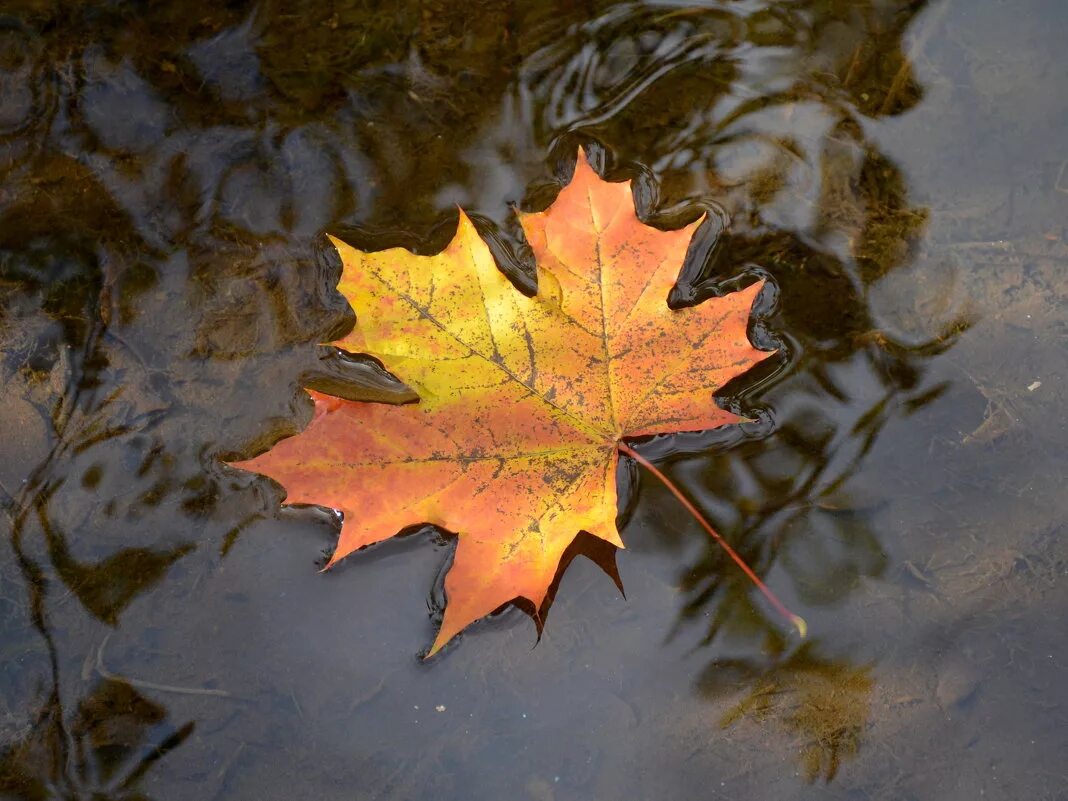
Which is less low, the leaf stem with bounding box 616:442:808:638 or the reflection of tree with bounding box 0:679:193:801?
the leaf stem with bounding box 616:442:808:638

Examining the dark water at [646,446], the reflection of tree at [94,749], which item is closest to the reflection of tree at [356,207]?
the dark water at [646,446]

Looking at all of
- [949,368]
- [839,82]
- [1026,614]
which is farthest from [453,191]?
[1026,614]

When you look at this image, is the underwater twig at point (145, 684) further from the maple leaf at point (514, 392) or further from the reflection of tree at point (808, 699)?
the reflection of tree at point (808, 699)

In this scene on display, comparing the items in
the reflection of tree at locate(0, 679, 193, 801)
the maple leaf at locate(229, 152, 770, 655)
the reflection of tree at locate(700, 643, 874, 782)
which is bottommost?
the reflection of tree at locate(0, 679, 193, 801)

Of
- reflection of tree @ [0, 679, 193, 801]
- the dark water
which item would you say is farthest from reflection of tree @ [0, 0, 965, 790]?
reflection of tree @ [0, 679, 193, 801]

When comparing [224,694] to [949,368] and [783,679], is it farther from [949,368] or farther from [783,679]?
[949,368]

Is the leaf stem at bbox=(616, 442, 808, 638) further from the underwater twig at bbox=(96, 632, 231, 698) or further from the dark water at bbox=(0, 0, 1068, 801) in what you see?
the underwater twig at bbox=(96, 632, 231, 698)

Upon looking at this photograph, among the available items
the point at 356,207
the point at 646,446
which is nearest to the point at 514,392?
the point at 646,446
